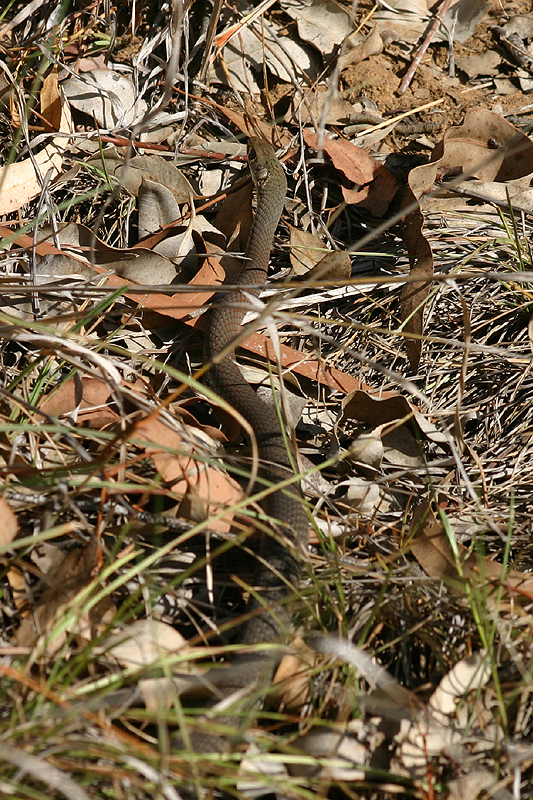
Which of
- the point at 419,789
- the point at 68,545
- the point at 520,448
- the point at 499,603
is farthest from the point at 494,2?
the point at 419,789

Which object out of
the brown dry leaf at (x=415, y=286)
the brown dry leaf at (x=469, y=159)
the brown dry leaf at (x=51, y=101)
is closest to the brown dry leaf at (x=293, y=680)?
the brown dry leaf at (x=415, y=286)

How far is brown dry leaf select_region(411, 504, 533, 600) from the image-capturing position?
8.05 ft

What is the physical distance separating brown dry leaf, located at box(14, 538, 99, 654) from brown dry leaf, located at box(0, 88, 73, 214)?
6.38 feet

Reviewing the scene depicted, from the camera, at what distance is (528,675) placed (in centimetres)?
212

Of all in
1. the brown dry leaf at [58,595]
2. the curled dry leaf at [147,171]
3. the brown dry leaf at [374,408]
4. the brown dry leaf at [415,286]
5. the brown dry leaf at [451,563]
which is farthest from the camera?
the curled dry leaf at [147,171]

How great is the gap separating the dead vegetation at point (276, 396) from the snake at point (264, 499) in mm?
81

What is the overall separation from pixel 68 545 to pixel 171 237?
1770 mm

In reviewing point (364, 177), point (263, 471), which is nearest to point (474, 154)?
point (364, 177)

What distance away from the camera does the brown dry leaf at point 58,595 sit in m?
2.22

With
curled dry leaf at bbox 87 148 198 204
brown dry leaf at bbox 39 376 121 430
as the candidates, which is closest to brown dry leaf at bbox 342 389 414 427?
brown dry leaf at bbox 39 376 121 430

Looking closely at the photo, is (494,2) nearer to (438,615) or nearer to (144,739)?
(438,615)

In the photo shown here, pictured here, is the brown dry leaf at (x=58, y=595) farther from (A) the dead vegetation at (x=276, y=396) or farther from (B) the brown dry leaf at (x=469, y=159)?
(B) the brown dry leaf at (x=469, y=159)

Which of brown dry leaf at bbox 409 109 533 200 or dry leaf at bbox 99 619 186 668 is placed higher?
brown dry leaf at bbox 409 109 533 200

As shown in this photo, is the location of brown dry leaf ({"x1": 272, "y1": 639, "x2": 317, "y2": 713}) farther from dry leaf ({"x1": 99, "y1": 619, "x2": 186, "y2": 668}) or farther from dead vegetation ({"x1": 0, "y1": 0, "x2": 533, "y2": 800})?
dry leaf ({"x1": 99, "y1": 619, "x2": 186, "y2": 668})
